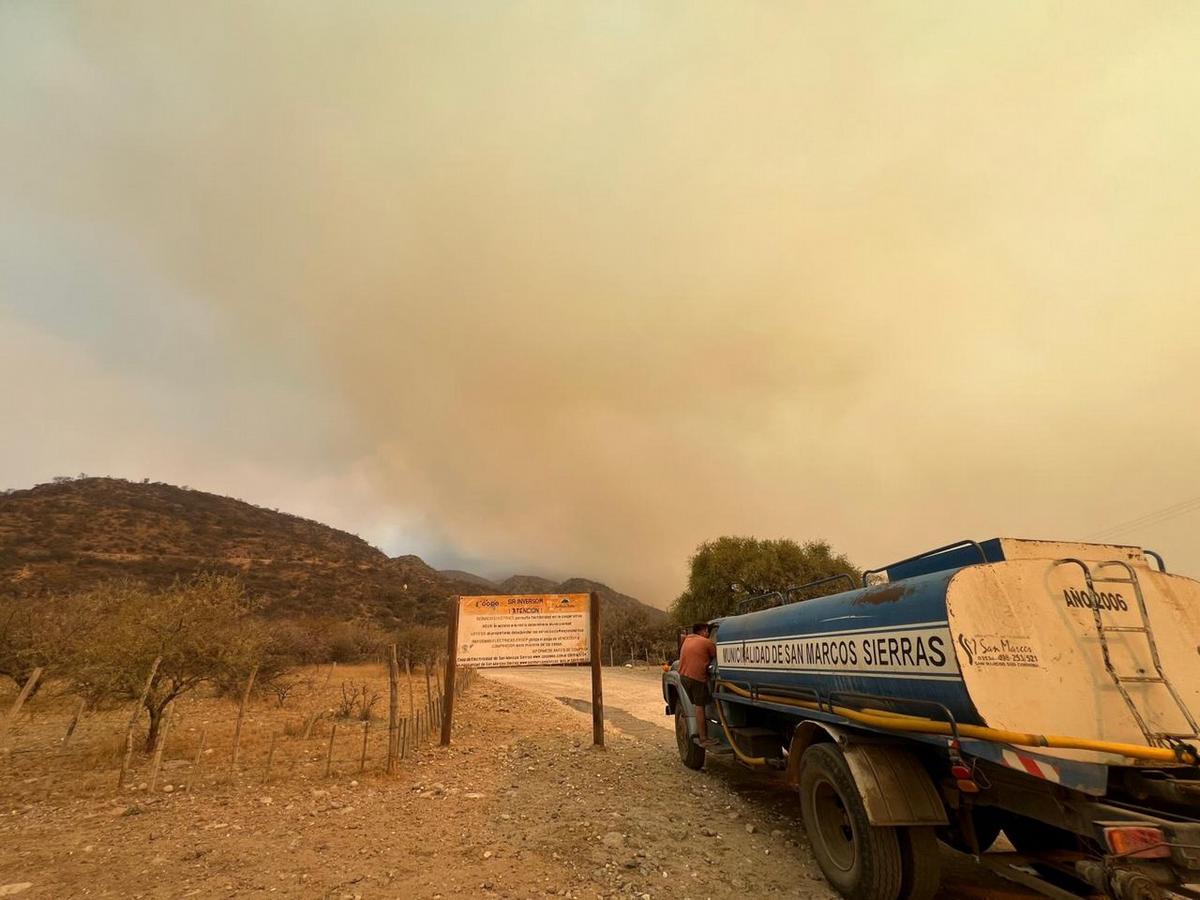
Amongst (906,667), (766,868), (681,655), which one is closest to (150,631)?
(681,655)

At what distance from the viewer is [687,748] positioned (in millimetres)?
9727

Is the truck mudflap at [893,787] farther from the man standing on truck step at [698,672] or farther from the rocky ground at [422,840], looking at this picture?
the man standing on truck step at [698,672]

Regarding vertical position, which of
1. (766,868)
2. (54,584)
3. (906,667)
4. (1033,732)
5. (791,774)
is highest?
(54,584)

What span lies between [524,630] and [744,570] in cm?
2723

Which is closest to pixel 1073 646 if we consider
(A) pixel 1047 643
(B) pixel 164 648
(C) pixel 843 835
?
(A) pixel 1047 643

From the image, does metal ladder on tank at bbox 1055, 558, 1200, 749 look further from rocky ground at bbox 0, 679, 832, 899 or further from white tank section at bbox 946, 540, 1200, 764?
rocky ground at bbox 0, 679, 832, 899

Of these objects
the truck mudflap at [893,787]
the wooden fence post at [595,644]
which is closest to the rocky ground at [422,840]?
the truck mudflap at [893,787]

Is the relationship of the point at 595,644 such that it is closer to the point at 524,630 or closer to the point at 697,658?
the point at 524,630

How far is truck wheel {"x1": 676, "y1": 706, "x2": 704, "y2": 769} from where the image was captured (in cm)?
946

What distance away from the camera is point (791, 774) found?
589cm

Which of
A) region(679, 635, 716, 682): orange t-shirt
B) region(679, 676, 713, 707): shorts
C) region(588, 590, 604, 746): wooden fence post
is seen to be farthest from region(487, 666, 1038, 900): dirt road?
region(588, 590, 604, 746): wooden fence post

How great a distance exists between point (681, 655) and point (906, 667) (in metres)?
5.70

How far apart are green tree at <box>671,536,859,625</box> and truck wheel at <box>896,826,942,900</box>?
32133 mm

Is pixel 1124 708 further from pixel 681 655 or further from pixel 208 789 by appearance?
pixel 208 789
